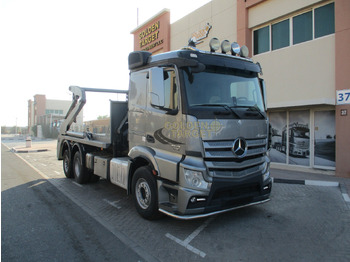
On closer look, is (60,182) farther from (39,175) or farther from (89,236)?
(89,236)

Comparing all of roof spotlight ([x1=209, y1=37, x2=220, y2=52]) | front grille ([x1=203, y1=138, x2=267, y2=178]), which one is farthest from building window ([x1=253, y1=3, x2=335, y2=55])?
front grille ([x1=203, y1=138, x2=267, y2=178])

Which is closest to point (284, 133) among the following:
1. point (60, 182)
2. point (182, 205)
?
point (182, 205)

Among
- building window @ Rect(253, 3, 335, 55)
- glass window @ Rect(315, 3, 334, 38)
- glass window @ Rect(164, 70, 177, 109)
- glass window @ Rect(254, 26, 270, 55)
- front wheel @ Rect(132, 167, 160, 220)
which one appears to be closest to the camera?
glass window @ Rect(164, 70, 177, 109)

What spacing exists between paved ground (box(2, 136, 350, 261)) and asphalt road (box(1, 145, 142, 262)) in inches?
8.9

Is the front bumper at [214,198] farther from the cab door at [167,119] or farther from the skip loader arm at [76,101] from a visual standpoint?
the skip loader arm at [76,101]

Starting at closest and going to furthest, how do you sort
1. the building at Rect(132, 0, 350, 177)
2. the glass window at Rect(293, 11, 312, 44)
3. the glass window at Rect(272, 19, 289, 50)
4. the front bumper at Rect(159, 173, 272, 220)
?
the front bumper at Rect(159, 173, 272, 220), the building at Rect(132, 0, 350, 177), the glass window at Rect(293, 11, 312, 44), the glass window at Rect(272, 19, 289, 50)

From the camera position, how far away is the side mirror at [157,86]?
4.29 m

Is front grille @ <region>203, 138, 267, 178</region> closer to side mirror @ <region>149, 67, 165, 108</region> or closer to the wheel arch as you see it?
side mirror @ <region>149, 67, 165, 108</region>

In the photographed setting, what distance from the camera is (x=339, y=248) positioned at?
3.71 metres

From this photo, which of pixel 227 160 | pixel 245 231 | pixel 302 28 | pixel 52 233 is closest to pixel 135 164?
pixel 52 233

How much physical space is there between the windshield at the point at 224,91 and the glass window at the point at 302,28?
6.20 meters

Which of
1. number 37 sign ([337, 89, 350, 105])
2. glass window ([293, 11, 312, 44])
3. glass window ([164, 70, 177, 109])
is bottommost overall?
glass window ([164, 70, 177, 109])

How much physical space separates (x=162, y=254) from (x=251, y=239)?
1451mm

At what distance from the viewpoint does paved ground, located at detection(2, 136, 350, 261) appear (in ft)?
11.7
